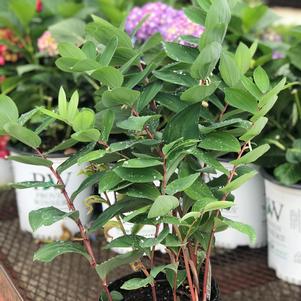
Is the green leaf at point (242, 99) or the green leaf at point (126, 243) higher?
the green leaf at point (242, 99)

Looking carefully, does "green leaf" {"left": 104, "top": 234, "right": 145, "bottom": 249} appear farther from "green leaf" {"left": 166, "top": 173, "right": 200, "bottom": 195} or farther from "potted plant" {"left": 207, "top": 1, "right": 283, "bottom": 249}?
"potted plant" {"left": 207, "top": 1, "right": 283, "bottom": 249}

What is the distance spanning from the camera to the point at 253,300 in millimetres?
1178

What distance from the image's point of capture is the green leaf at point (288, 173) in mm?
1186

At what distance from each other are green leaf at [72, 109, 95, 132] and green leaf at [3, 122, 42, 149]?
0.06m

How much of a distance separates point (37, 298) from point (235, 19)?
0.72 meters

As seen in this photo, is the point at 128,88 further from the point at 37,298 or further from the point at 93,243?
the point at 93,243

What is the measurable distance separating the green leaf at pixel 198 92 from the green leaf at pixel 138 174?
10 cm

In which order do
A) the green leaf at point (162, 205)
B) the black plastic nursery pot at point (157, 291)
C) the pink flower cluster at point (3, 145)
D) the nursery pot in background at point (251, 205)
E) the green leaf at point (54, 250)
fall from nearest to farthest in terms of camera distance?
1. the green leaf at point (162, 205)
2. the green leaf at point (54, 250)
3. the black plastic nursery pot at point (157, 291)
4. the nursery pot in background at point (251, 205)
5. the pink flower cluster at point (3, 145)

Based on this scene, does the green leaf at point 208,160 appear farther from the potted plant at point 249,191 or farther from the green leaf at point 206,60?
the potted plant at point 249,191

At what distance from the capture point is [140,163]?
0.77 meters

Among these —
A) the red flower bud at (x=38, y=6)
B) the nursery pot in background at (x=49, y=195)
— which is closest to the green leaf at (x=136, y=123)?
the nursery pot in background at (x=49, y=195)

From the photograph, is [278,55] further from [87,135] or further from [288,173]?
[87,135]

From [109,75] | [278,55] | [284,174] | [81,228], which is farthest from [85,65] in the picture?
[278,55]

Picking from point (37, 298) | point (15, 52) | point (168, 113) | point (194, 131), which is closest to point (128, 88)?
point (194, 131)
